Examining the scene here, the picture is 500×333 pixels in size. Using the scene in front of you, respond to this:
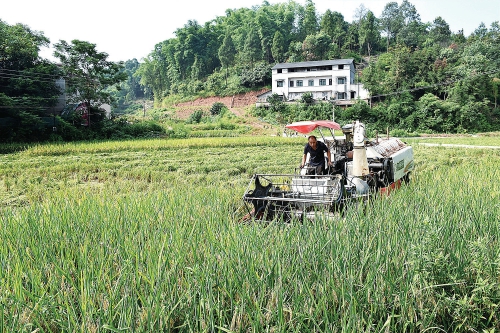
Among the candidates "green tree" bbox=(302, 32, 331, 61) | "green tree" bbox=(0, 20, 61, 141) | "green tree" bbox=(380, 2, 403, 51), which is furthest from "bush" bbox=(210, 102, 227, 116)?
"green tree" bbox=(380, 2, 403, 51)

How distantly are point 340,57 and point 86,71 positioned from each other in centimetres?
3746

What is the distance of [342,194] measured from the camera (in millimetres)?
5082

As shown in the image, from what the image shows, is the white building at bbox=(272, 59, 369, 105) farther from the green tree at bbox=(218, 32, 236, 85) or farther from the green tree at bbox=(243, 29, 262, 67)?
the green tree at bbox=(218, 32, 236, 85)

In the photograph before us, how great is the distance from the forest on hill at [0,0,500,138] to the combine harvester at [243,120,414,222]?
821 inches

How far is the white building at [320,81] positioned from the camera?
40688mm

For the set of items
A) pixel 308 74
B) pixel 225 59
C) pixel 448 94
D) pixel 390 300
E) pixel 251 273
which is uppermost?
pixel 225 59

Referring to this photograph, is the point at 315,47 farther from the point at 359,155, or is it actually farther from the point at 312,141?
the point at 359,155

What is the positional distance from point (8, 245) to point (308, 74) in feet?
134

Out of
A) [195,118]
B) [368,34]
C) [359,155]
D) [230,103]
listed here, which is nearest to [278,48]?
[368,34]

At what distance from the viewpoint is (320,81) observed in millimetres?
41750

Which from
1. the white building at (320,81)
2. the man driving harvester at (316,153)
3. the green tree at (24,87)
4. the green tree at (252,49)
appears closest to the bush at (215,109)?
the white building at (320,81)

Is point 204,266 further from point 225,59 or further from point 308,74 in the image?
point 225,59

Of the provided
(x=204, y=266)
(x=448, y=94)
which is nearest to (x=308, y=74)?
(x=448, y=94)

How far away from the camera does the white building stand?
40688 mm
